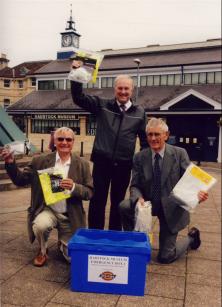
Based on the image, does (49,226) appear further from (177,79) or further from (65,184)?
(177,79)

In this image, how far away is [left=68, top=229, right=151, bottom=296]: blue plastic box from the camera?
112 inches

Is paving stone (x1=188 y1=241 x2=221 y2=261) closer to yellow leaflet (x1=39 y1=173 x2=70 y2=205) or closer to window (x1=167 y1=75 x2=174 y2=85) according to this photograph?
yellow leaflet (x1=39 y1=173 x2=70 y2=205)

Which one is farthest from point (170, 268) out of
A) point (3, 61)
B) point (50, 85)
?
point (3, 61)

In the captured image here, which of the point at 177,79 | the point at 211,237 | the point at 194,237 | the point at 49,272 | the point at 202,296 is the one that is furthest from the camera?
the point at 177,79

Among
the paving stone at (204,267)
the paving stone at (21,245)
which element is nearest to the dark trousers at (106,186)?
the paving stone at (21,245)

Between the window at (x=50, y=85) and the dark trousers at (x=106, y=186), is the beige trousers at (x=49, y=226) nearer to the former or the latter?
the dark trousers at (x=106, y=186)

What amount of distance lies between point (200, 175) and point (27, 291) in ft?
5.66

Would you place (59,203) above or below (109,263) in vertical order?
above

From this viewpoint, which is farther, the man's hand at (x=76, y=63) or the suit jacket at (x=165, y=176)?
the suit jacket at (x=165, y=176)

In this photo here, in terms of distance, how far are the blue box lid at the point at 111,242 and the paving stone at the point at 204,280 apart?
3.10ft

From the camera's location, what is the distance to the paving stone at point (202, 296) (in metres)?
3.14

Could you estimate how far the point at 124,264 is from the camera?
2895mm

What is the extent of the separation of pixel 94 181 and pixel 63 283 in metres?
1.16

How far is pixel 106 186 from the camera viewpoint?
403 centimetres
